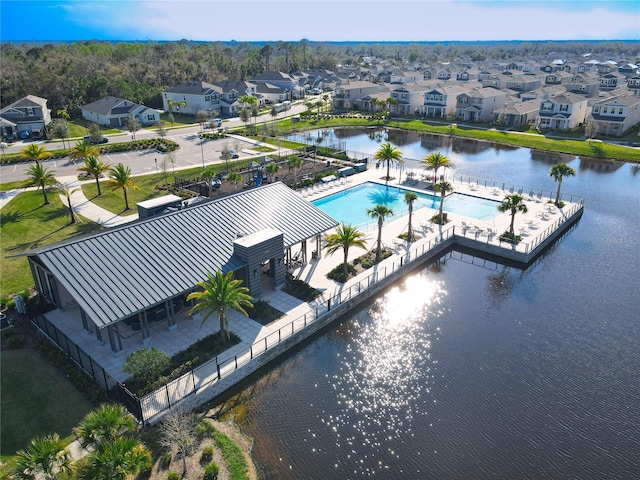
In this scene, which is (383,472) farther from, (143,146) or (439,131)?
(439,131)

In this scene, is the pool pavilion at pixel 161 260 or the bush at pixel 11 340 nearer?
the pool pavilion at pixel 161 260

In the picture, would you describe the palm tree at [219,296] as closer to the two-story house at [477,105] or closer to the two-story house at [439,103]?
the two-story house at [477,105]

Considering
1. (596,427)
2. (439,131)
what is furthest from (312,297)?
(439,131)

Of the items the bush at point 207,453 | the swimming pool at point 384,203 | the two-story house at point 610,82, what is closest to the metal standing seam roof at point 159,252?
the bush at point 207,453

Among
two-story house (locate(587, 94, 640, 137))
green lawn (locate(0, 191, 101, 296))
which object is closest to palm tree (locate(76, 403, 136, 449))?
green lawn (locate(0, 191, 101, 296))

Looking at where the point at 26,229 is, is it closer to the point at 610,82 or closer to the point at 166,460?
the point at 166,460

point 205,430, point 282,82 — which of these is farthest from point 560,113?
point 205,430
